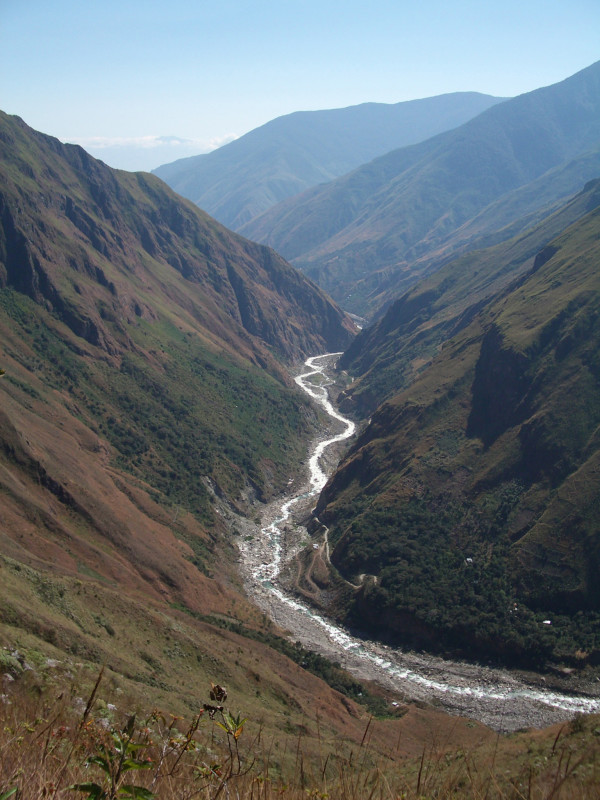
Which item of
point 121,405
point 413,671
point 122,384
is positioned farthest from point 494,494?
point 122,384

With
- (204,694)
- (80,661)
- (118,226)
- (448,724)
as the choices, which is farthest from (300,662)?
(118,226)

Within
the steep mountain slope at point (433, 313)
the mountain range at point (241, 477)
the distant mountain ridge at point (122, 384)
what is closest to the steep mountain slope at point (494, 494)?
the mountain range at point (241, 477)

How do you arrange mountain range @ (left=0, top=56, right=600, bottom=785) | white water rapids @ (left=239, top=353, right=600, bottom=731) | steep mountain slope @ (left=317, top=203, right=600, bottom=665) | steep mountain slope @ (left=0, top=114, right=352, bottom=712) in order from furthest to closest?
steep mountain slope @ (left=317, top=203, right=600, bottom=665) < white water rapids @ (left=239, top=353, right=600, bottom=731) < steep mountain slope @ (left=0, top=114, right=352, bottom=712) < mountain range @ (left=0, top=56, right=600, bottom=785)

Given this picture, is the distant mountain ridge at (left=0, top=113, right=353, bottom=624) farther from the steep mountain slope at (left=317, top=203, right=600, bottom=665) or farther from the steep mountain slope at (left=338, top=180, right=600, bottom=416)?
the steep mountain slope at (left=338, top=180, right=600, bottom=416)

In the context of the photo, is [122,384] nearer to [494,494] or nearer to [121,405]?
[121,405]

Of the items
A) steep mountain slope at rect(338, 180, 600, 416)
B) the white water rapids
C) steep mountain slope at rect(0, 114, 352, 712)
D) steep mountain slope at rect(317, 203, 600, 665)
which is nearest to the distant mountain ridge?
steep mountain slope at rect(0, 114, 352, 712)

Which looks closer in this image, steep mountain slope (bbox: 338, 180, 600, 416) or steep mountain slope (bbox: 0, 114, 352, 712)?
steep mountain slope (bbox: 0, 114, 352, 712)
